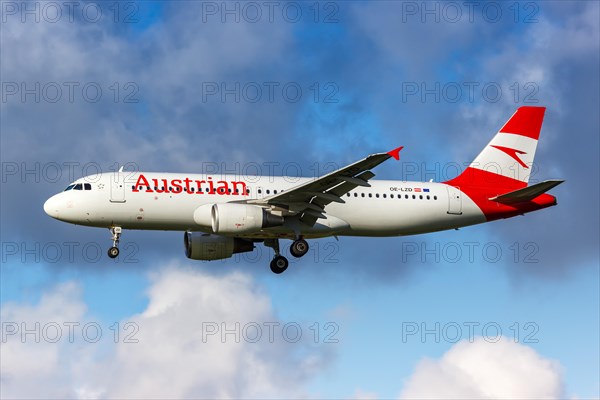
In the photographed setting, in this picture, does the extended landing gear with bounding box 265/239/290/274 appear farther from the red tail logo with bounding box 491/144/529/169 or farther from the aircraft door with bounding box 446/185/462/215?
the red tail logo with bounding box 491/144/529/169

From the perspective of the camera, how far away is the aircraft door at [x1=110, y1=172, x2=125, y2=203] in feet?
161

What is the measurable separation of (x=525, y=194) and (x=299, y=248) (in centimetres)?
1092

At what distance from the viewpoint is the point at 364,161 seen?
45.7 metres

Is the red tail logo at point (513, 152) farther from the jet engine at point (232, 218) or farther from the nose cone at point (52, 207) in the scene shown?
the nose cone at point (52, 207)

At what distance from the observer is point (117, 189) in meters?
49.2

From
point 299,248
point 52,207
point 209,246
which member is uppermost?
point 52,207

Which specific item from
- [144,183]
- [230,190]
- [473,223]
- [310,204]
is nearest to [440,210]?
[473,223]

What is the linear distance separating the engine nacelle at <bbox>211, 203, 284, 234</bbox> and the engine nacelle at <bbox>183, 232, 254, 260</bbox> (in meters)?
4.97

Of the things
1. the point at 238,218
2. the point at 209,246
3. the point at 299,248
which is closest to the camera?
the point at 238,218

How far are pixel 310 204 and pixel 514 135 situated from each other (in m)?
13.1

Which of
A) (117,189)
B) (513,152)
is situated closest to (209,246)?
(117,189)

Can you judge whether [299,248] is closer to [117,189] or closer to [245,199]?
[245,199]

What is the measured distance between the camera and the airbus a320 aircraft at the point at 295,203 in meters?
49.1

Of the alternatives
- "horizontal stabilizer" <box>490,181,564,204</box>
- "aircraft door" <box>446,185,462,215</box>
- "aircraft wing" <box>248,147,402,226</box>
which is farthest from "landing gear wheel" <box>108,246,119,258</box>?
"horizontal stabilizer" <box>490,181,564,204</box>
